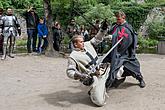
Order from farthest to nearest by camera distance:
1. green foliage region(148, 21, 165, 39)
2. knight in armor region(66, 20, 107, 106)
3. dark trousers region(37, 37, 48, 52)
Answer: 1. green foliage region(148, 21, 165, 39)
2. dark trousers region(37, 37, 48, 52)
3. knight in armor region(66, 20, 107, 106)

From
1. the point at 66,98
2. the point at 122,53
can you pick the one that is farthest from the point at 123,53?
the point at 66,98

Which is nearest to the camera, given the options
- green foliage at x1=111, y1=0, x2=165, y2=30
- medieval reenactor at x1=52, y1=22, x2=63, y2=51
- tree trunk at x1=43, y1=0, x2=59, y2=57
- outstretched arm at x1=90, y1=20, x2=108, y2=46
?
outstretched arm at x1=90, y1=20, x2=108, y2=46

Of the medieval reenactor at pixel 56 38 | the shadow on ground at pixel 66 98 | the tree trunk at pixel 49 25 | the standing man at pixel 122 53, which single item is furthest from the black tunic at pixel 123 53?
the medieval reenactor at pixel 56 38

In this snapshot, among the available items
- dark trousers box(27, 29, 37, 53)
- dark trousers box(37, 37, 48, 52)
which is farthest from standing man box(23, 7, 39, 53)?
dark trousers box(37, 37, 48, 52)

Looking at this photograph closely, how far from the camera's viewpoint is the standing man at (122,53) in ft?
24.4

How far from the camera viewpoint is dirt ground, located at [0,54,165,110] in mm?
6926

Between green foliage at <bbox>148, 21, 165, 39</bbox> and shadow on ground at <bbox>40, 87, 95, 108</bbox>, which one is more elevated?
shadow on ground at <bbox>40, 87, 95, 108</bbox>

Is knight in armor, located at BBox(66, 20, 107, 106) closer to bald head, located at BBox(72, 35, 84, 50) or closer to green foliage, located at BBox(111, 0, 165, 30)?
bald head, located at BBox(72, 35, 84, 50)

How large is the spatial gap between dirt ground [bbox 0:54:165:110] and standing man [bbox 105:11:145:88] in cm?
37

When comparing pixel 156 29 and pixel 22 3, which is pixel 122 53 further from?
pixel 22 3

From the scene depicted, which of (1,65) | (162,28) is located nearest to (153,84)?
(1,65)

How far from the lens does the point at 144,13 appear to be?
20812 mm

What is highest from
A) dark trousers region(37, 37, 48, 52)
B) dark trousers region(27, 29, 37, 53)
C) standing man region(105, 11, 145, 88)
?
standing man region(105, 11, 145, 88)

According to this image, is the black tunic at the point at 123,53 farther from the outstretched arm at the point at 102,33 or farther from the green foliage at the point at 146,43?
the green foliage at the point at 146,43
